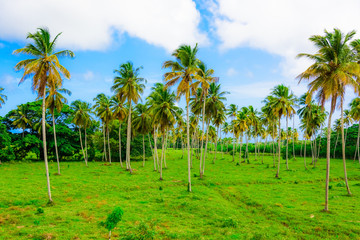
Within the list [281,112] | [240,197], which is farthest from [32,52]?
[281,112]

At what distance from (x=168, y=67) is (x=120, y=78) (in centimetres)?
1232

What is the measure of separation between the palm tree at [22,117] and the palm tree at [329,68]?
54296mm

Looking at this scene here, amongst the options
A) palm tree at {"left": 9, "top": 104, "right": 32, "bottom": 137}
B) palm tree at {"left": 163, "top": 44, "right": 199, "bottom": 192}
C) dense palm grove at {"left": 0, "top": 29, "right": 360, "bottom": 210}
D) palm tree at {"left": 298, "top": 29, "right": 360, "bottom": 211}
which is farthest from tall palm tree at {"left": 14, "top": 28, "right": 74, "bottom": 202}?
palm tree at {"left": 9, "top": 104, "right": 32, "bottom": 137}

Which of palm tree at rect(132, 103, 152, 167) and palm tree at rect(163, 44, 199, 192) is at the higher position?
palm tree at rect(163, 44, 199, 192)

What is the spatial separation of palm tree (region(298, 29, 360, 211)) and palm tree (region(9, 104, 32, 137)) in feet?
178

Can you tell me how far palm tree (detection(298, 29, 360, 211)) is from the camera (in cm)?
1552

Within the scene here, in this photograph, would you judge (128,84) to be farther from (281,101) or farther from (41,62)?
(281,101)

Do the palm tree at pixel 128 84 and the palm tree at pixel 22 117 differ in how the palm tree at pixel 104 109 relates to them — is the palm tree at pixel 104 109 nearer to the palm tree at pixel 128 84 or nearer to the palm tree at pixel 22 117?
the palm tree at pixel 128 84

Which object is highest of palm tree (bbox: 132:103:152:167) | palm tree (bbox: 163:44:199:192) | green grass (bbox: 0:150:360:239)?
palm tree (bbox: 163:44:199:192)

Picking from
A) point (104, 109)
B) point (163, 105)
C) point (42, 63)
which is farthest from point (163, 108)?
point (104, 109)

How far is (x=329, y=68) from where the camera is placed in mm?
16047

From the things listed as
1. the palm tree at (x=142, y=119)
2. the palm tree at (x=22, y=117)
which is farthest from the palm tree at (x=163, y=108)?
the palm tree at (x=22, y=117)

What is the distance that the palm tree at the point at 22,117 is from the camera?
47.6 metres

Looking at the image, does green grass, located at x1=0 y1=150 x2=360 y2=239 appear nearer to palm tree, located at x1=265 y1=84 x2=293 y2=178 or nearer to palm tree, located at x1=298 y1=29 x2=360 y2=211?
palm tree, located at x1=298 y1=29 x2=360 y2=211
